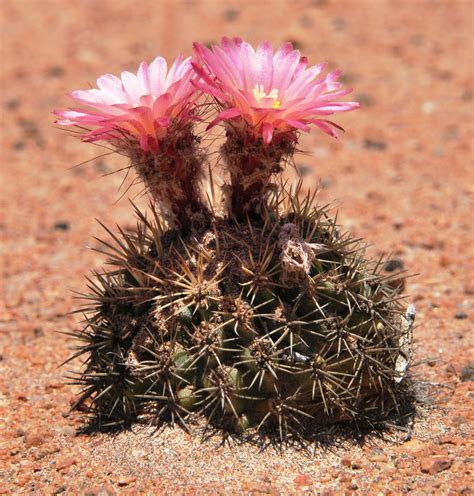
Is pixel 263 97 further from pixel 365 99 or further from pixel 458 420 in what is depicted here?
pixel 365 99

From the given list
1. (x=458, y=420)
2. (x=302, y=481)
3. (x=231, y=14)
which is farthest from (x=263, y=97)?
(x=231, y=14)

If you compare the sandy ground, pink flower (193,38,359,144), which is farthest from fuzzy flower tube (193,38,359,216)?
the sandy ground

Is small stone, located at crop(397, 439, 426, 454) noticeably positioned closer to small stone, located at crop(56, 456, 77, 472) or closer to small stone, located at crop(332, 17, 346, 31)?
small stone, located at crop(56, 456, 77, 472)

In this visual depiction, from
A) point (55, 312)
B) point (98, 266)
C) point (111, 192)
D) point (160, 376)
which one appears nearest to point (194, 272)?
point (160, 376)

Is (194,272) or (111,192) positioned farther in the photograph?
(111,192)

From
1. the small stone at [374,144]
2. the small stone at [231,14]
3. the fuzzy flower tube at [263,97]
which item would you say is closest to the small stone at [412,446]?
the fuzzy flower tube at [263,97]

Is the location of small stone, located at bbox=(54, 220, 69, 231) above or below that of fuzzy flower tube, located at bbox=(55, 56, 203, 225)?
below

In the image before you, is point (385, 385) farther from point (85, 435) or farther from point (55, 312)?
point (55, 312)

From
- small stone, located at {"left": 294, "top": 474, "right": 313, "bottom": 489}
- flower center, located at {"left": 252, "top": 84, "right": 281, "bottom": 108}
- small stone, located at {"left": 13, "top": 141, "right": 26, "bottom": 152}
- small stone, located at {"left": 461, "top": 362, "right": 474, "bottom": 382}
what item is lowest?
small stone, located at {"left": 294, "top": 474, "right": 313, "bottom": 489}

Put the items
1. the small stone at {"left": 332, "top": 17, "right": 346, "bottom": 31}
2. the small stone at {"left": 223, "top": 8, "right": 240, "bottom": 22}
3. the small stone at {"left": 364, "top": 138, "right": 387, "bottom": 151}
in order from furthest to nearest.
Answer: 1. the small stone at {"left": 223, "top": 8, "right": 240, "bottom": 22}
2. the small stone at {"left": 332, "top": 17, "right": 346, "bottom": 31}
3. the small stone at {"left": 364, "top": 138, "right": 387, "bottom": 151}
